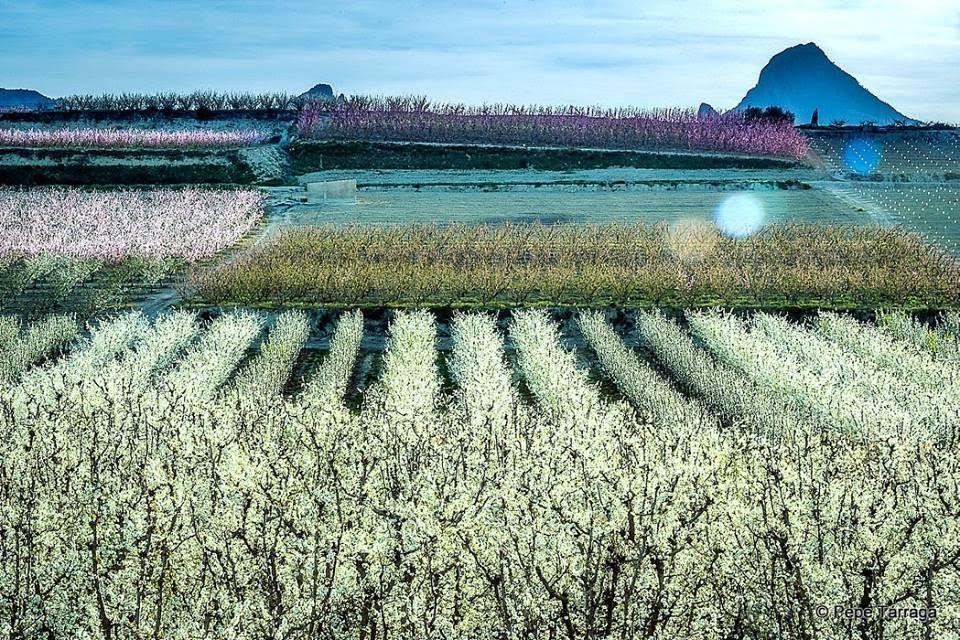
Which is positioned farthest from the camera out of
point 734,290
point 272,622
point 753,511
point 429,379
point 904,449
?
point 734,290

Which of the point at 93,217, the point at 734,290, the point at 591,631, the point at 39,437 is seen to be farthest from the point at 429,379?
the point at 93,217

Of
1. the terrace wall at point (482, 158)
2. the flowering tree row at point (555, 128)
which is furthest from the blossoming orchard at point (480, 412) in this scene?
the flowering tree row at point (555, 128)

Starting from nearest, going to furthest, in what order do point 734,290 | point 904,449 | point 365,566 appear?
point 365,566 < point 904,449 < point 734,290

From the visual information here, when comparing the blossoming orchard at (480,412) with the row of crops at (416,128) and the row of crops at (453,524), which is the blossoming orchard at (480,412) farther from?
the row of crops at (416,128)

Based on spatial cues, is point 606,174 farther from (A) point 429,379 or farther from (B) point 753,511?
(B) point 753,511

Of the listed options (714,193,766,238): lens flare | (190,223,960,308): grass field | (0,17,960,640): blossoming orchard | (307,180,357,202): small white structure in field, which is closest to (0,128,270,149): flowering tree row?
(0,17,960,640): blossoming orchard
